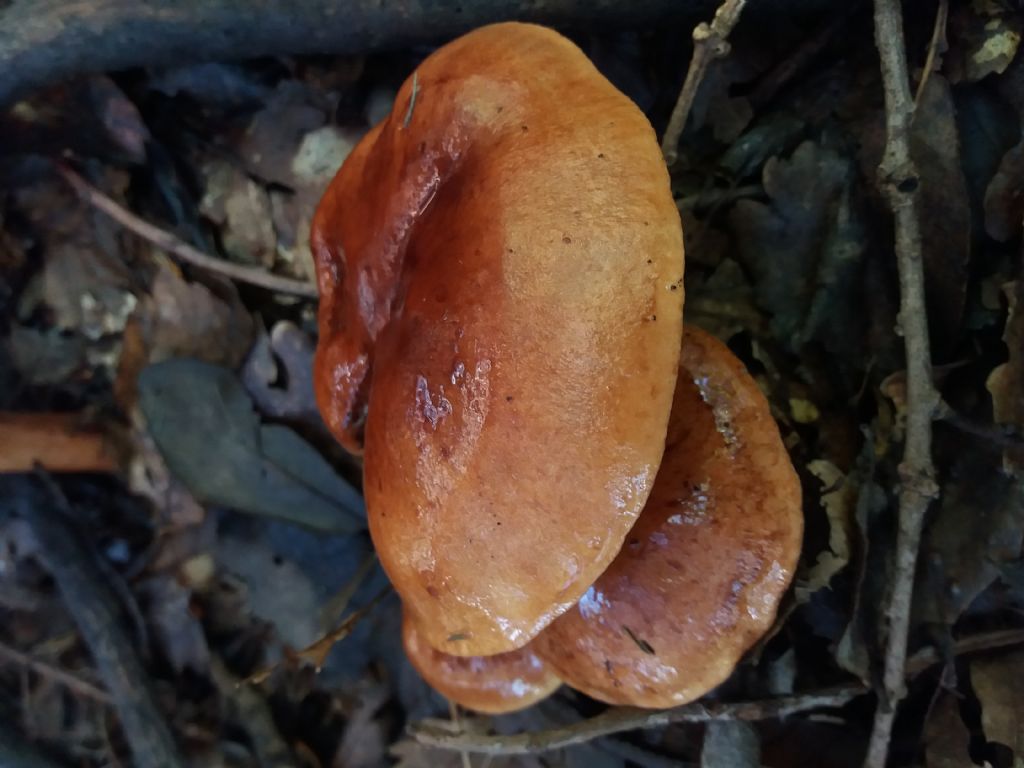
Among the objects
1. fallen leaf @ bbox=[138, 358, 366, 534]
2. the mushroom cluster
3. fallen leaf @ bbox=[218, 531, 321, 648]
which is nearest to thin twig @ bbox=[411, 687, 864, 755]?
→ the mushroom cluster

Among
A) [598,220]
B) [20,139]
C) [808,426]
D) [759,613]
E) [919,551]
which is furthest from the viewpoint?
[20,139]

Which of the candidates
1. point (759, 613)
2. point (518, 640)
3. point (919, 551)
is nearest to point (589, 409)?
point (518, 640)

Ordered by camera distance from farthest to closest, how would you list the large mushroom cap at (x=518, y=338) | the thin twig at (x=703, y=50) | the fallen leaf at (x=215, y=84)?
the fallen leaf at (x=215, y=84)
the thin twig at (x=703, y=50)
the large mushroom cap at (x=518, y=338)

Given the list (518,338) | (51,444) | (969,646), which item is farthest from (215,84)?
(969,646)

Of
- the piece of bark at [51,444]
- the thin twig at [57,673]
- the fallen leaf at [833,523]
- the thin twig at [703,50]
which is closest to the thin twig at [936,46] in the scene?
the thin twig at [703,50]

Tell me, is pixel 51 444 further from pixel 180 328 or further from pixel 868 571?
pixel 868 571

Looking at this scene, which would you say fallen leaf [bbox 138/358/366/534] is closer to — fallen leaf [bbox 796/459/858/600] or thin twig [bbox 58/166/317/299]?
thin twig [bbox 58/166/317/299]

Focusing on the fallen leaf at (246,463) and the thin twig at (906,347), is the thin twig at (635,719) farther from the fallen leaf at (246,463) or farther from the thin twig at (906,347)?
the fallen leaf at (246,463)

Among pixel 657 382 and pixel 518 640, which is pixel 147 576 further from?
pixel 657 382
